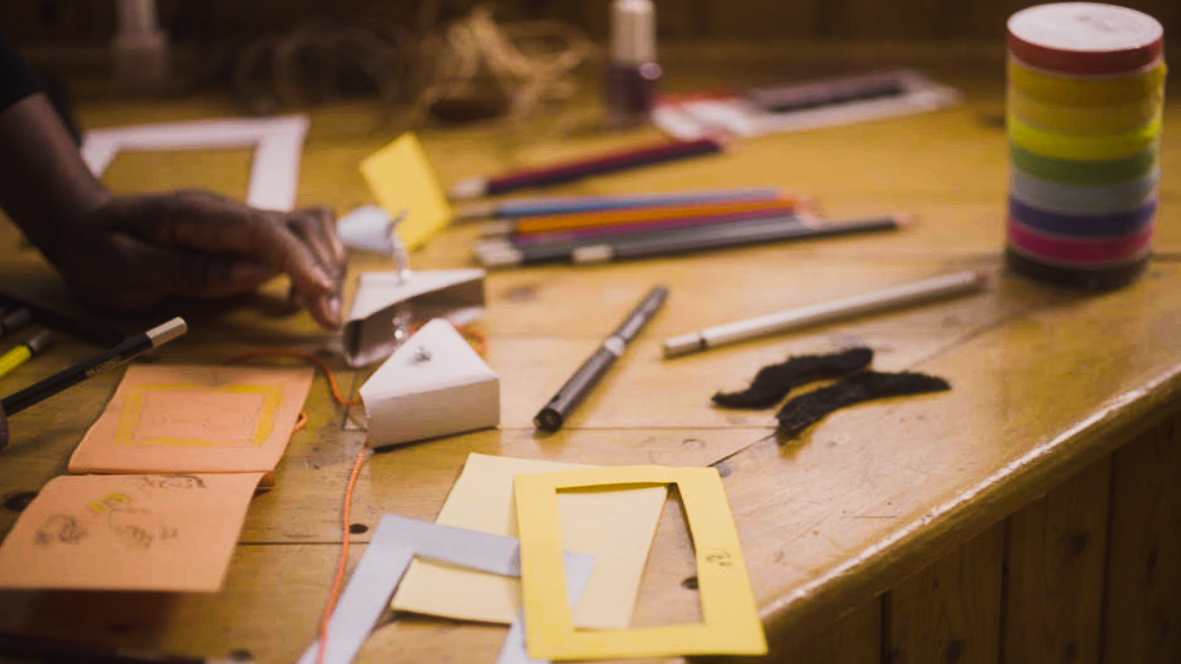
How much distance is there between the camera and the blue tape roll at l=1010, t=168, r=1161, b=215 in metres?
1.01

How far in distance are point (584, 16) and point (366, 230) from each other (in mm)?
615

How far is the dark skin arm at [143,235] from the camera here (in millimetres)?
984

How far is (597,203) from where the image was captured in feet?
4.00

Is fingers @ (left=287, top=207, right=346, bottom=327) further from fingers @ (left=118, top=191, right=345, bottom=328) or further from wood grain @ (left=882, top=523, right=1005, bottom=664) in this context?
wood grain @ (left=882, top=523, right=1005, bottom=664)

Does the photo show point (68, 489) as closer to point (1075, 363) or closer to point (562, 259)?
point (562, 259)

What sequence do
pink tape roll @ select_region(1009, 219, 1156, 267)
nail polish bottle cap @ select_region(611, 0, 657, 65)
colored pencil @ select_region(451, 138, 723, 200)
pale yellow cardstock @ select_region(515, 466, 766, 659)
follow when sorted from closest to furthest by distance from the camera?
pale yellow cardstock @ select_region(515, 466, 766, 659)
pink tape roll @ select_region(1009, 219, 1156, 267)
colored pencil @ select_region(451, 138, 723, 200)
nail polish bottle cap @ select_region(611, 0, 657, 65)

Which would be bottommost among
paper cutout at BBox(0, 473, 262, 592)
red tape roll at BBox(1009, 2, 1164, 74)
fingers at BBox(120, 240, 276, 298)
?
paper cutout at BBox(0, 473, 262, 592)

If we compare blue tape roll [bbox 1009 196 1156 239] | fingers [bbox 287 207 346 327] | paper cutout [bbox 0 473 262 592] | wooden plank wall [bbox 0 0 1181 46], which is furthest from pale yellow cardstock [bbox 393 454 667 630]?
wooden plank wall [bbox 0 0 1181 46]

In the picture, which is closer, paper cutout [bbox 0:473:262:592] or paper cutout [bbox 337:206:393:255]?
paper cutout [bbox 0:473:262:592]

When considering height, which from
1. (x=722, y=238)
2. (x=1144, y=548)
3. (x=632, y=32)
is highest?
(x=632, y=32)

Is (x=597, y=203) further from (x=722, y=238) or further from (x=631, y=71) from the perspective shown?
(x=631, y=71)

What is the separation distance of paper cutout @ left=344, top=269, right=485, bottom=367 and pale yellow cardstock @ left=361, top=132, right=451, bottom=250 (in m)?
0.10

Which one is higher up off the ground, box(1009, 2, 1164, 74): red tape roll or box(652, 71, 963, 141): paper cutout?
box(1009, 2, 1164, 74): red tape roll

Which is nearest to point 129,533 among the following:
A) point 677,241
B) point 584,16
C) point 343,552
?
point 343,552
